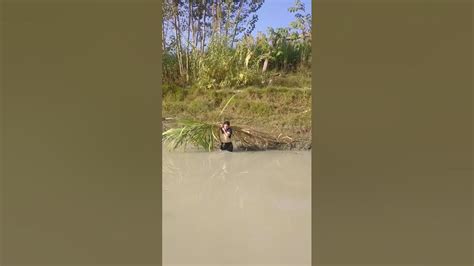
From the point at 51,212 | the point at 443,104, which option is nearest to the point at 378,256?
the point at 443,104

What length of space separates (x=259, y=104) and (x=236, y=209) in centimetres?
456

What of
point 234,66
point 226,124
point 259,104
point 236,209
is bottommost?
point 236,209

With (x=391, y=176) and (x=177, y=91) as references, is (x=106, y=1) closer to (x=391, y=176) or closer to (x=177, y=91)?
(x=391, y=176)

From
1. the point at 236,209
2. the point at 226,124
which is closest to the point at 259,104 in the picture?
the point at 226,124

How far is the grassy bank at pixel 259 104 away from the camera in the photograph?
891cm

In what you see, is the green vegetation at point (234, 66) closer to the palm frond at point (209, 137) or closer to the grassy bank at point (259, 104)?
the grassy bank at point (259, 104)

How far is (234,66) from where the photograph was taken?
9133 millimetres

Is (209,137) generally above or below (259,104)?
below

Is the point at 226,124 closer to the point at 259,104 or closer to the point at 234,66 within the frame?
the point at 259,104

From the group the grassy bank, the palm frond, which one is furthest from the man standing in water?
the grassy bank

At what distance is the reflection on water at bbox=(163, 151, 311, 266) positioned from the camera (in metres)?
3.38

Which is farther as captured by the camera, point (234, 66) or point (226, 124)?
point (234, 66)

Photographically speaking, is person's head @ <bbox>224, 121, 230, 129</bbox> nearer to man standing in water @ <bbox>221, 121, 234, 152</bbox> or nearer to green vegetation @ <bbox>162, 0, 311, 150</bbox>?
man standing in water @ <bbox>221, 121, 234, 152</bbox>

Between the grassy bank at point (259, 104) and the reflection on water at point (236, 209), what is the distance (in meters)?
1.08
